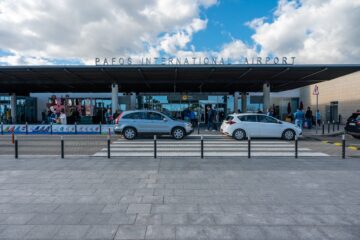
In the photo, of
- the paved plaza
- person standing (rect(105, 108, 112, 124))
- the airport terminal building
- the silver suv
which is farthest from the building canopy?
the paved plaza

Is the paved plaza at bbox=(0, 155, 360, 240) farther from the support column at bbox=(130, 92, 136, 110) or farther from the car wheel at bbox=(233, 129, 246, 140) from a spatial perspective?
the support column at bbox=(130, 92, 136, 110)

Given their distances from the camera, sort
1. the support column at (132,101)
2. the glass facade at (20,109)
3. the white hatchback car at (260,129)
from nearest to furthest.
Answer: the white hatchback car at (260,129), the glass facade at (20,109), the support column at (132,101)

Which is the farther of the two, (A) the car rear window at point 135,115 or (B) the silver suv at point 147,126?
(A) the car rear window at point 135,115

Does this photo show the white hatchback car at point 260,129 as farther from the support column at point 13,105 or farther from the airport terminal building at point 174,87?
the support column at point 13,105

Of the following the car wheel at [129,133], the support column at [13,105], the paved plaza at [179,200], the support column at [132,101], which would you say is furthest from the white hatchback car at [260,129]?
the support column at [13,105]

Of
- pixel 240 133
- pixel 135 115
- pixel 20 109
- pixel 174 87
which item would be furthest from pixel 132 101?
pixel 240 133

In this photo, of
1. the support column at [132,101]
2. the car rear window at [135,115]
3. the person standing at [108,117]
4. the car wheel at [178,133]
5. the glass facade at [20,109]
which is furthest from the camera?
the support column at [132,101]

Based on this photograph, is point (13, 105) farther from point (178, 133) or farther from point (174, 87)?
point (178, 133)

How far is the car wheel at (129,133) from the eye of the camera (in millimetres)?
14164

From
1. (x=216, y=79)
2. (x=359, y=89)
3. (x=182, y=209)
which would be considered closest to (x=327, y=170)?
(x=182, y=209)

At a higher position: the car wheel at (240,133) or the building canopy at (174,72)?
the building canopy at (174,72)

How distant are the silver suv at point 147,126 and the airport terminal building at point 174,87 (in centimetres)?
479

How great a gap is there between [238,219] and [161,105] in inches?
1108

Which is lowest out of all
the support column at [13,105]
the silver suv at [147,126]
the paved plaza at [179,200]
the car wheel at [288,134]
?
the paved plaza at [179,200]
